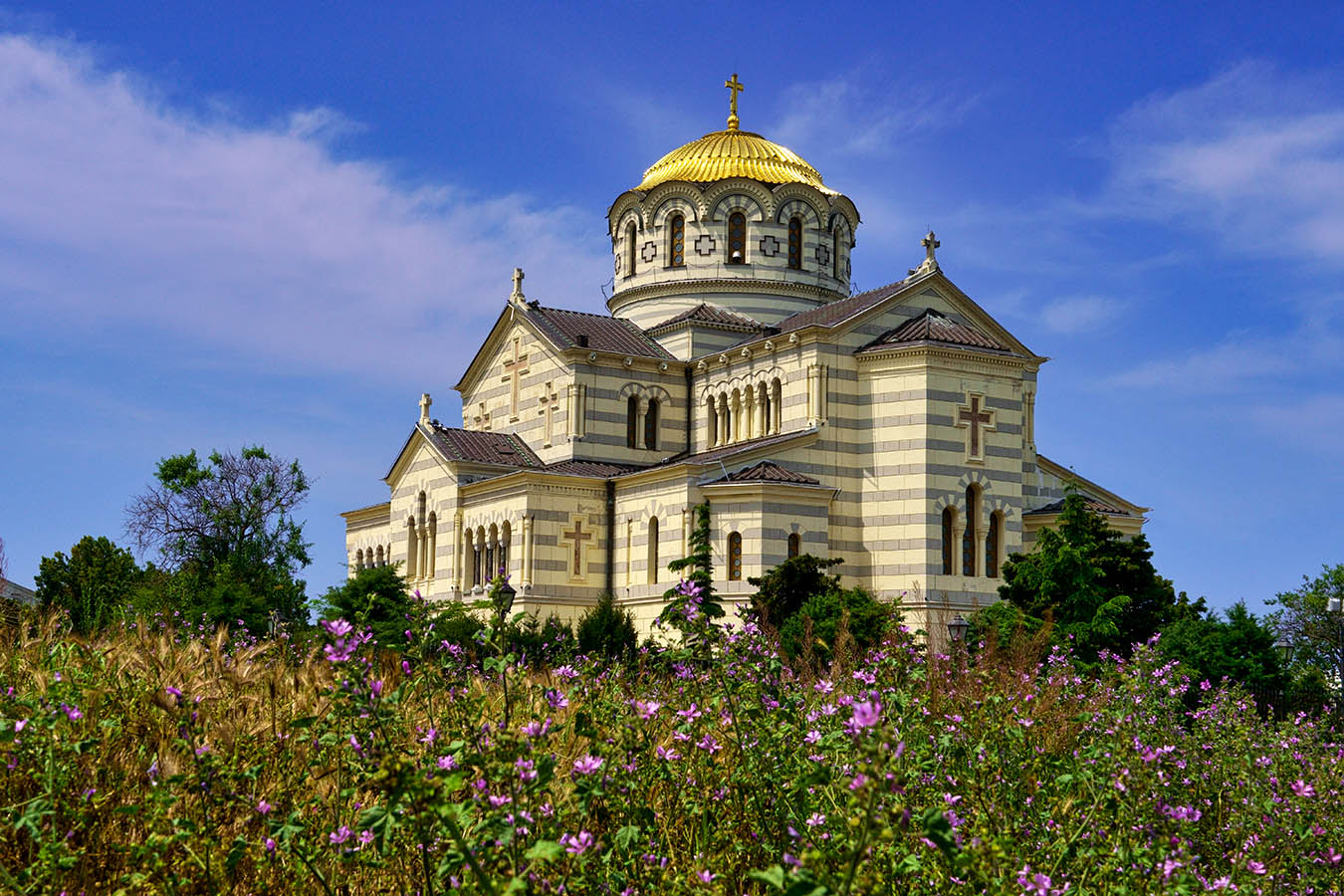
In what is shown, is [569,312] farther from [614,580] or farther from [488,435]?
[614,580]

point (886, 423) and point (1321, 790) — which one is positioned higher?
point (886, 423)

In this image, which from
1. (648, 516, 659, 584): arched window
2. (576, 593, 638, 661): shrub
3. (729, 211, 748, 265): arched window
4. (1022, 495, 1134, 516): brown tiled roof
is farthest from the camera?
(729, 211, 748, 265): arched window

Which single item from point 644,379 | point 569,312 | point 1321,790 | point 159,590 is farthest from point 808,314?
point 1321,790

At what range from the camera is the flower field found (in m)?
5.74

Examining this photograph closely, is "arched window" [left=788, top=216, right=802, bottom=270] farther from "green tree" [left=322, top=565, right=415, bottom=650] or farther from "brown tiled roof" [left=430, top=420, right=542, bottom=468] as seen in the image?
"green tree" [left=322, top=565, right=415, bottom=650]

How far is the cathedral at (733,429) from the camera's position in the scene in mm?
36312

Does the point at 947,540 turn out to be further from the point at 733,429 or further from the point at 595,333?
the point at 595,333

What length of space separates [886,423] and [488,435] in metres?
13.8

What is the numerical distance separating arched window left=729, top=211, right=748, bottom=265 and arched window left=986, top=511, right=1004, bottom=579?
512 inches

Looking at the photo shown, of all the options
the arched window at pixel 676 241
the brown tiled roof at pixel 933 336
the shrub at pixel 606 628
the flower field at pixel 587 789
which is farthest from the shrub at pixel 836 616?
the flower field at pixel 587 789

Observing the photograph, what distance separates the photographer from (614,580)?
3966 cm

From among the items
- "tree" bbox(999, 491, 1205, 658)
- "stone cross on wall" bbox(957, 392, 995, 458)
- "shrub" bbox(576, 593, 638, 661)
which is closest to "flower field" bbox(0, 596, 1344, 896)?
"tree" bbox(999, 491, 1205, 658)

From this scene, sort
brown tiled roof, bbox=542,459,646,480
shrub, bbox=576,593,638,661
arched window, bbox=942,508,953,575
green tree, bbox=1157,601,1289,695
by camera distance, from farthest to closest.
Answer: brown tiled roof, bbox=542,459,646,480
arched window, bbox=942,508,953,575
shrub, bbox=576,593,638,661
green tree, bbox=1157,601,1289,695

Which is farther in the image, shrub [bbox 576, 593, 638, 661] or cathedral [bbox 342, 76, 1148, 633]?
cathedral [bbox 342, 76, 1148, 633]
